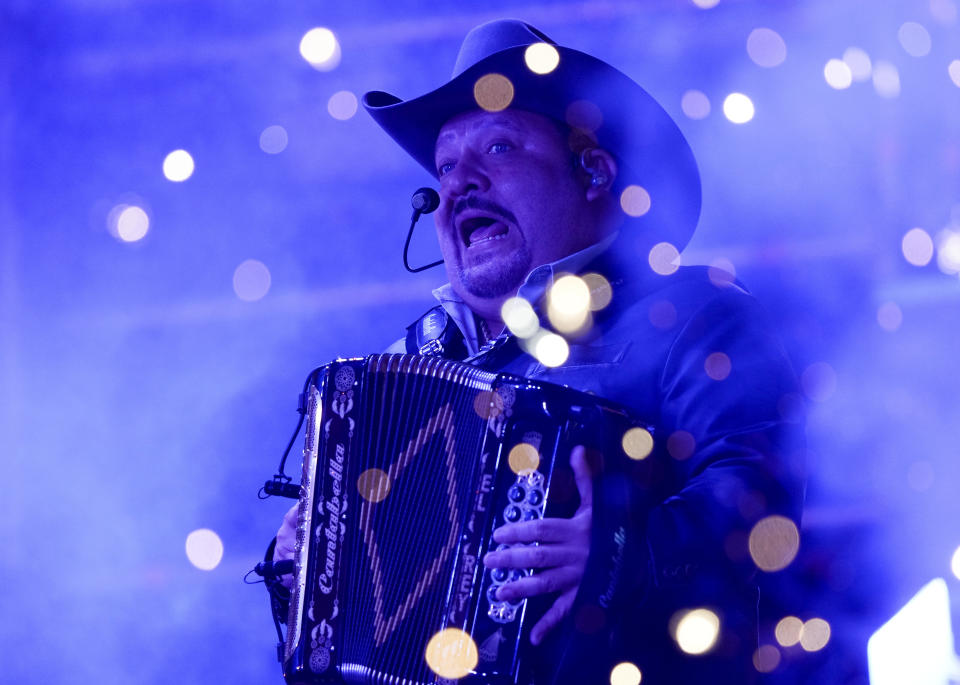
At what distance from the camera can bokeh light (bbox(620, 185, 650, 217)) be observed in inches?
84.0

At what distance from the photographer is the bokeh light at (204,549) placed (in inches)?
102

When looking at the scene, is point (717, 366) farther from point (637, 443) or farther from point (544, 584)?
point (544, 584)

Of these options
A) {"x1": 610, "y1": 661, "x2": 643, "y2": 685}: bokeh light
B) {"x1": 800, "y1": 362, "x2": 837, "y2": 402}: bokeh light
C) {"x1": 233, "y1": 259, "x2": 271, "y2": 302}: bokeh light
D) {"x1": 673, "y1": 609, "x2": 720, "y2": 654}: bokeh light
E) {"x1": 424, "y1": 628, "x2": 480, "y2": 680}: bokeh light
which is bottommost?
{"x1": 610, "y1": 661, "x2": 643, "y2": 685}: bokeh light

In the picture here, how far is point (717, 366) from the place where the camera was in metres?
1.64

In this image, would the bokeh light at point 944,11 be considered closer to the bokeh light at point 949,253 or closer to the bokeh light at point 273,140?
the bokeh light at point 949,253

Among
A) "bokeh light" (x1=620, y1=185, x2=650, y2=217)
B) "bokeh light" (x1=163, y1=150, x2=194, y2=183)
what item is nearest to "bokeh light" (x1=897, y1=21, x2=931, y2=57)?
"bokeh light" (x1=620, y1=185, x2=650, y2=217)

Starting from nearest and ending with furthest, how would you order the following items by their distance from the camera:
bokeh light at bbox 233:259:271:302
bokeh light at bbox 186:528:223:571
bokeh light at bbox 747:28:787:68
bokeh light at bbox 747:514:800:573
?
bokeh light at bbox 747:514:800:573, bokeh light at bbox 747:28:787:68, bokeh light at bbox 186:528:223:571, bokeh light at bbox 233:259:271:302

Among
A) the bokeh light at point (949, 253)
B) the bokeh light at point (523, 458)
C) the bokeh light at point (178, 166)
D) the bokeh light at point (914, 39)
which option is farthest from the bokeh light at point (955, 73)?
the bokeh light at point (178, 166)

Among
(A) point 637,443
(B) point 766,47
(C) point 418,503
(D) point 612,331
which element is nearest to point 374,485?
(C) point 418,503

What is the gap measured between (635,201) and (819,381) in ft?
1.86

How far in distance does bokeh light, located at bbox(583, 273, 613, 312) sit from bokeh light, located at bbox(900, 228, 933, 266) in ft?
2.10

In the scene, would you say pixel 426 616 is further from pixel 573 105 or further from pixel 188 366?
pixel 188 366

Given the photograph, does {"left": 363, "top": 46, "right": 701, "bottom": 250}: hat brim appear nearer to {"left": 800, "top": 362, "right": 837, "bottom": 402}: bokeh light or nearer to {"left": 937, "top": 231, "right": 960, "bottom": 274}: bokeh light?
{"left": 800, "top": 362, "right": 837, "bottom": 402}: bokeh light

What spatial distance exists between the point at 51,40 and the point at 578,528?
251cm
